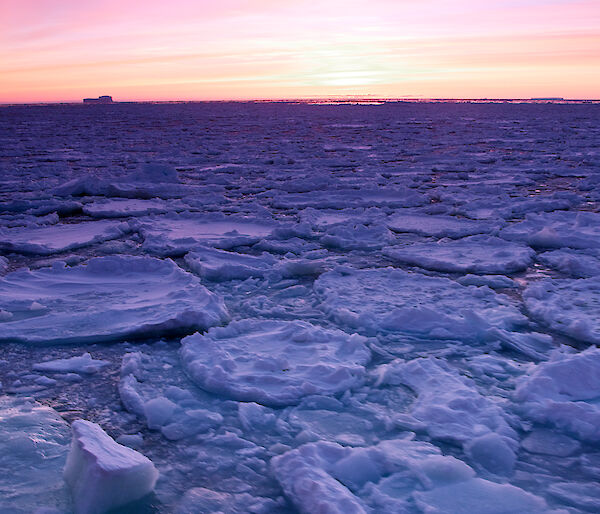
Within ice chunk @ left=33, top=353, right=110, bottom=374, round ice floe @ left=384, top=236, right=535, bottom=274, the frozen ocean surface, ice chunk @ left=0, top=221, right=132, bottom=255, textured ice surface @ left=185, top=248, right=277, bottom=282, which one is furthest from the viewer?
ice chunk @ left=0, top=221, right=132, bottom=255

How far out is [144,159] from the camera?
28.7 feet

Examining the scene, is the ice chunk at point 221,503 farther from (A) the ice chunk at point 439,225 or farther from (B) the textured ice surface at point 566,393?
(A) the ice chunk at point 439,225

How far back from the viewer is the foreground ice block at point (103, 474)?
1187 mm

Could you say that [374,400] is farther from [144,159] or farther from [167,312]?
[144,159]

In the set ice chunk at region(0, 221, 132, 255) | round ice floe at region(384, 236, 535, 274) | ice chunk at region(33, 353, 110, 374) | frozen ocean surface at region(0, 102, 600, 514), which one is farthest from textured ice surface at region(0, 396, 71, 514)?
round ice floe at region(384, 236, 535, 274)

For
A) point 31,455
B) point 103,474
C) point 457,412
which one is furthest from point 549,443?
point 31,455

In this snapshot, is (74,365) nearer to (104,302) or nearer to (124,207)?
(104,302)

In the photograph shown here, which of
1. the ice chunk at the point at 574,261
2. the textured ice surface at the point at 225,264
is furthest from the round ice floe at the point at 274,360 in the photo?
the ice chunk at the point at 574,261

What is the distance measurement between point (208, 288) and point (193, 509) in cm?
165

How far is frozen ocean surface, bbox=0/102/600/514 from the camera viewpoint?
132 centimetres

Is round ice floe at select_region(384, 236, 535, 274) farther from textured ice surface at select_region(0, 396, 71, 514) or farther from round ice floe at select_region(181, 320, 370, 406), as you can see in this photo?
textured ice surface at select_region(0, 396, 71, 514)

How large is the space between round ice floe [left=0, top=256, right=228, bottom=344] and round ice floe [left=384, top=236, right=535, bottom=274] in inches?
52.9

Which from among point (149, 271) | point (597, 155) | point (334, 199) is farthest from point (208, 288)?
point (597, 155)

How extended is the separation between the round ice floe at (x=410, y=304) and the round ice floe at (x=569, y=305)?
0.12m
